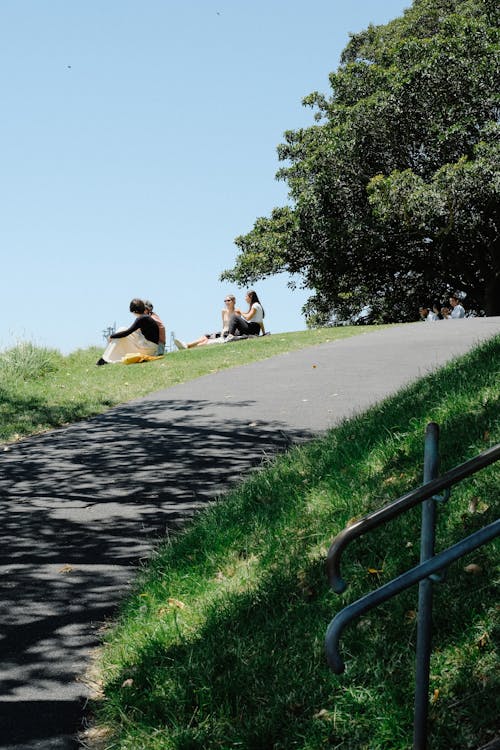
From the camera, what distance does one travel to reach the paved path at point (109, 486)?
429cm

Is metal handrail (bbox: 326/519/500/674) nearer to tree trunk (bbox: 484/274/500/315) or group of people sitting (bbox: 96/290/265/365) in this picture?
group of people sitting (bbox: 96/290/265/365)

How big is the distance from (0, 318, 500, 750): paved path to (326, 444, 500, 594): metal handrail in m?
1.74

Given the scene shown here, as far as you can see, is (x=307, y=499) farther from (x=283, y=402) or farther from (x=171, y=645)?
(x=283, y=402)

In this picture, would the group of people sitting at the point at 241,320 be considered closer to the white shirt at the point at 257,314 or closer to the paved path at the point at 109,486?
the white shirt at the point at 257,314

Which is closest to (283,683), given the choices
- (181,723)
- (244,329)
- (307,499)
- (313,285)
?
(181,723)

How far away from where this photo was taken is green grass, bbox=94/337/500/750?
3445 millimetres

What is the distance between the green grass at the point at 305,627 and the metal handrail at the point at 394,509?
3.62 ft

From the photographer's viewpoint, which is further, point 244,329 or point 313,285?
point 313,285

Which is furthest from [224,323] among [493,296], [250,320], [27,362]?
[493,296]

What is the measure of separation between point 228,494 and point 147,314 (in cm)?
1274

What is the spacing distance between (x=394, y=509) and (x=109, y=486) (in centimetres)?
544

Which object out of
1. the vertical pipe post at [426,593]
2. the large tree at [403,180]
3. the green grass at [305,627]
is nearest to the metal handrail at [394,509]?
the vertical pipe post at [426,593]

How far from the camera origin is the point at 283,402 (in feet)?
37.1

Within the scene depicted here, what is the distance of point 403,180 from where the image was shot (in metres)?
26.5
